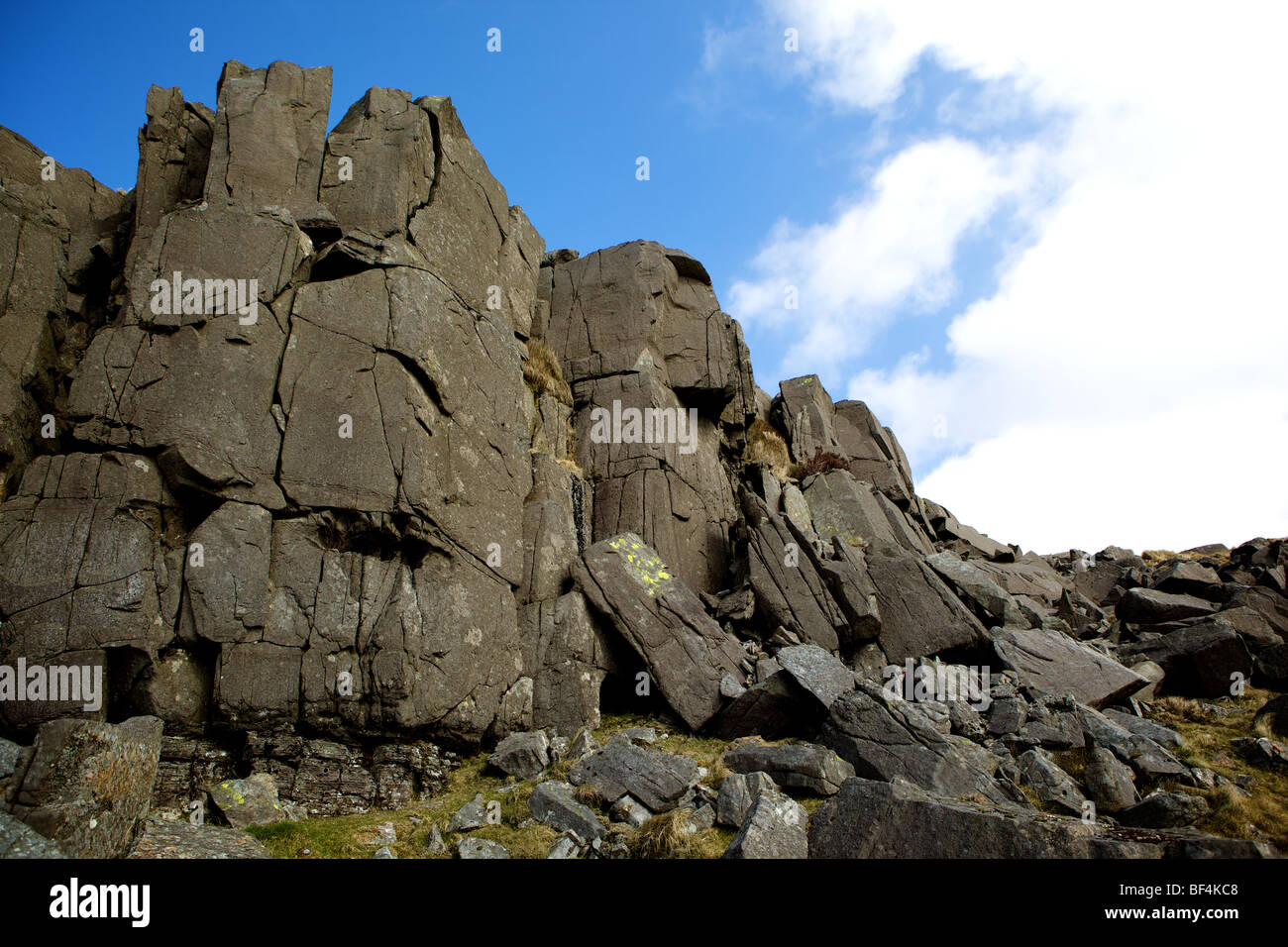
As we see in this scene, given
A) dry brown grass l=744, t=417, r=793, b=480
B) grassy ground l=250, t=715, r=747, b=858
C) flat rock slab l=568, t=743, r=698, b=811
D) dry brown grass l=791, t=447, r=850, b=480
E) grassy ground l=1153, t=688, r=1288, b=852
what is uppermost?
dry brown grass l=744, t=417, r=793, b=480

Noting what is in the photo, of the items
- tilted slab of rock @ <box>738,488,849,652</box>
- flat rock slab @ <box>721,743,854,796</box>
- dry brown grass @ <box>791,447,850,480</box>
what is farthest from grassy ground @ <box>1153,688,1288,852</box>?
dry brown grass @ <box>791,447,850,480</box>

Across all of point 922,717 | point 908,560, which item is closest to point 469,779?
point 922,717

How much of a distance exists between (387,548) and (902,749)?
9326mm

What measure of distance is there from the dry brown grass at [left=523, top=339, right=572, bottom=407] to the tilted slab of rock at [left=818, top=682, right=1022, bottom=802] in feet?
40.1

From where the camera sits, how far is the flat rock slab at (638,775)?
34.9ft

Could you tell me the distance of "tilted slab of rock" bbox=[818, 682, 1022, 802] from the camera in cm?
1071

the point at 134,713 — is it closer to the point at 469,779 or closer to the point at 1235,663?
the point at 469,779

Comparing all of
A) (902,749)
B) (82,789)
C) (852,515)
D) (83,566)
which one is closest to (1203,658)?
(852,515)

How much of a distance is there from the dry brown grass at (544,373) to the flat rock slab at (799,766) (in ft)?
39.8

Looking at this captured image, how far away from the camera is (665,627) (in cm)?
1564

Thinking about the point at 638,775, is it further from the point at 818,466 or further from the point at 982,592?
the point at 818,466

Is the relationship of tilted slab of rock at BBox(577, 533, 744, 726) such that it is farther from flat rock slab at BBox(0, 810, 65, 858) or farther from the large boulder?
the large boulder

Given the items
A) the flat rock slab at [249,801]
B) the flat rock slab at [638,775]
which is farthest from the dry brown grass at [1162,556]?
the flat rock slab at [249,801]
